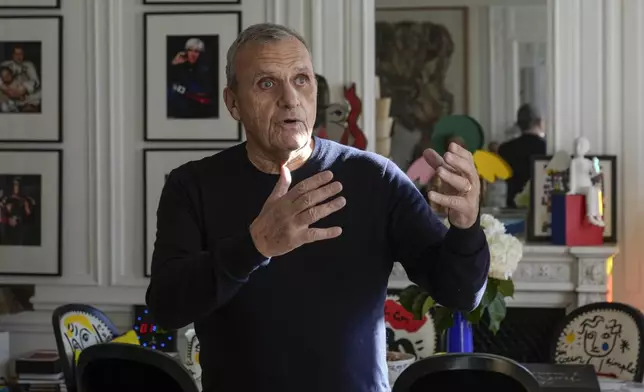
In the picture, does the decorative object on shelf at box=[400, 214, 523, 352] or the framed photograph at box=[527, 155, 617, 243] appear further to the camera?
the framed photograph at box=[527, 155, 617, 243]

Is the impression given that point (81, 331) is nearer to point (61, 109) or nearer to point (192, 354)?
point (192, 354)

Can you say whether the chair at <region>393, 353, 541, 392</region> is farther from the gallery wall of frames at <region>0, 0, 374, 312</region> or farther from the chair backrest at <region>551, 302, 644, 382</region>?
the gallery wall of frames at <region>0, 0, 374, 312</region>

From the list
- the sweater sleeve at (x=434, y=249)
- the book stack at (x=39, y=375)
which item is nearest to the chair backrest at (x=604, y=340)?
the sweater sleeve at (x=434, y=249)

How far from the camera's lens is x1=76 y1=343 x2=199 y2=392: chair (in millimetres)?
2082

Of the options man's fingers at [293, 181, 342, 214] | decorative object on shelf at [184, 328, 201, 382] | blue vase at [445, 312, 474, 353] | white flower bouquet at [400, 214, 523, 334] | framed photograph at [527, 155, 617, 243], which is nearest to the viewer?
man's fingers at [293, 181, 342, 214]

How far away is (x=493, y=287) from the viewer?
9.08 ft

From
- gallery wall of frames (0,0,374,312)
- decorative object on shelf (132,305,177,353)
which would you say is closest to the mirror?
gallery wall of frames (0,0,374,312)

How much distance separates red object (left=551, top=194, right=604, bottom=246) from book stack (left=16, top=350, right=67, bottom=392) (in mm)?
2208

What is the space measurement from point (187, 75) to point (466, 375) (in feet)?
8.50

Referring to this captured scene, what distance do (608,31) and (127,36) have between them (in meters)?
2.09

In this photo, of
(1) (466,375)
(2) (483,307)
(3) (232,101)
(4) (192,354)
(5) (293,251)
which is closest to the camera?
(5) (293,251)

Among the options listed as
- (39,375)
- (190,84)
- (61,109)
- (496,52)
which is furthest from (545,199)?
(39,375)

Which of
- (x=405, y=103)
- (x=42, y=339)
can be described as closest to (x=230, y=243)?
(x=405, y=103)

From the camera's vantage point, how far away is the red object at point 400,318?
3.61m
